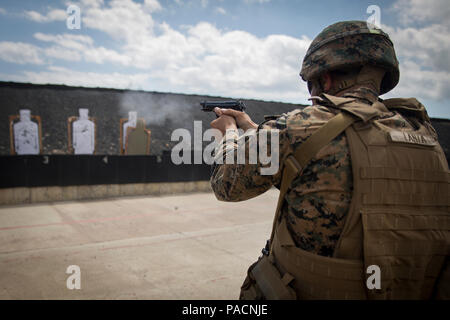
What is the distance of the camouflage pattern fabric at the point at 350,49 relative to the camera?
1.40 meters

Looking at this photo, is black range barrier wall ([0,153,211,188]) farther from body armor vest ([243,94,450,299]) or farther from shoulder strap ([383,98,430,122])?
shoulder strap ([383,98,430,122])

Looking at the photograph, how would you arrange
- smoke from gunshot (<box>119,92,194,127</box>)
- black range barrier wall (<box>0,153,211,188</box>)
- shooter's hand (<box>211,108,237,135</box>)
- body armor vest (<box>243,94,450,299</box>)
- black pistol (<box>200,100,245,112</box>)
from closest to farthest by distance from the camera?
body armor vest (<box>243,94,450,299</box>) → shooter's hand (<box>211,108,237,135</box>) → black pistol (<box>200,100,245,112</box>) → black range barrier wall (<box>0,153,211,188</box>) → smoke from gunshot (<box>119,92,194,127</box>)

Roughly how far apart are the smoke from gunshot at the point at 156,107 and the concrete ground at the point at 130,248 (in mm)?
10678

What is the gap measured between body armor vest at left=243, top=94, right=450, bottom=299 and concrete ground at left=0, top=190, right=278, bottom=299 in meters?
2.23

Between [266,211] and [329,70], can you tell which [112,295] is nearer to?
[329,70]

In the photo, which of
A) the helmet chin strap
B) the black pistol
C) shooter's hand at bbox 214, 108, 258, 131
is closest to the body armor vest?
the helmet chin strap

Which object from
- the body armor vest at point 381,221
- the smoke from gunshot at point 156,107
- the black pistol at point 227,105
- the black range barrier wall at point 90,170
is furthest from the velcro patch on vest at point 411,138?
the smoke from gunshot at point 156,107

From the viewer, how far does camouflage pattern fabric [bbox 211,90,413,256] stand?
1253 mm

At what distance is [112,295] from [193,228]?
262 cm

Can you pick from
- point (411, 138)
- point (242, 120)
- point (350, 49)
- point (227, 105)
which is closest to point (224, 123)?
point (242, 120)

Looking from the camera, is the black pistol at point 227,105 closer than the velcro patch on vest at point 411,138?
No

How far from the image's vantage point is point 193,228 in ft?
19.0

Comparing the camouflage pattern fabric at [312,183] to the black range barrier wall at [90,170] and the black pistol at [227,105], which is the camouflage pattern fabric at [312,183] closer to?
the black pistol at [227,105]
